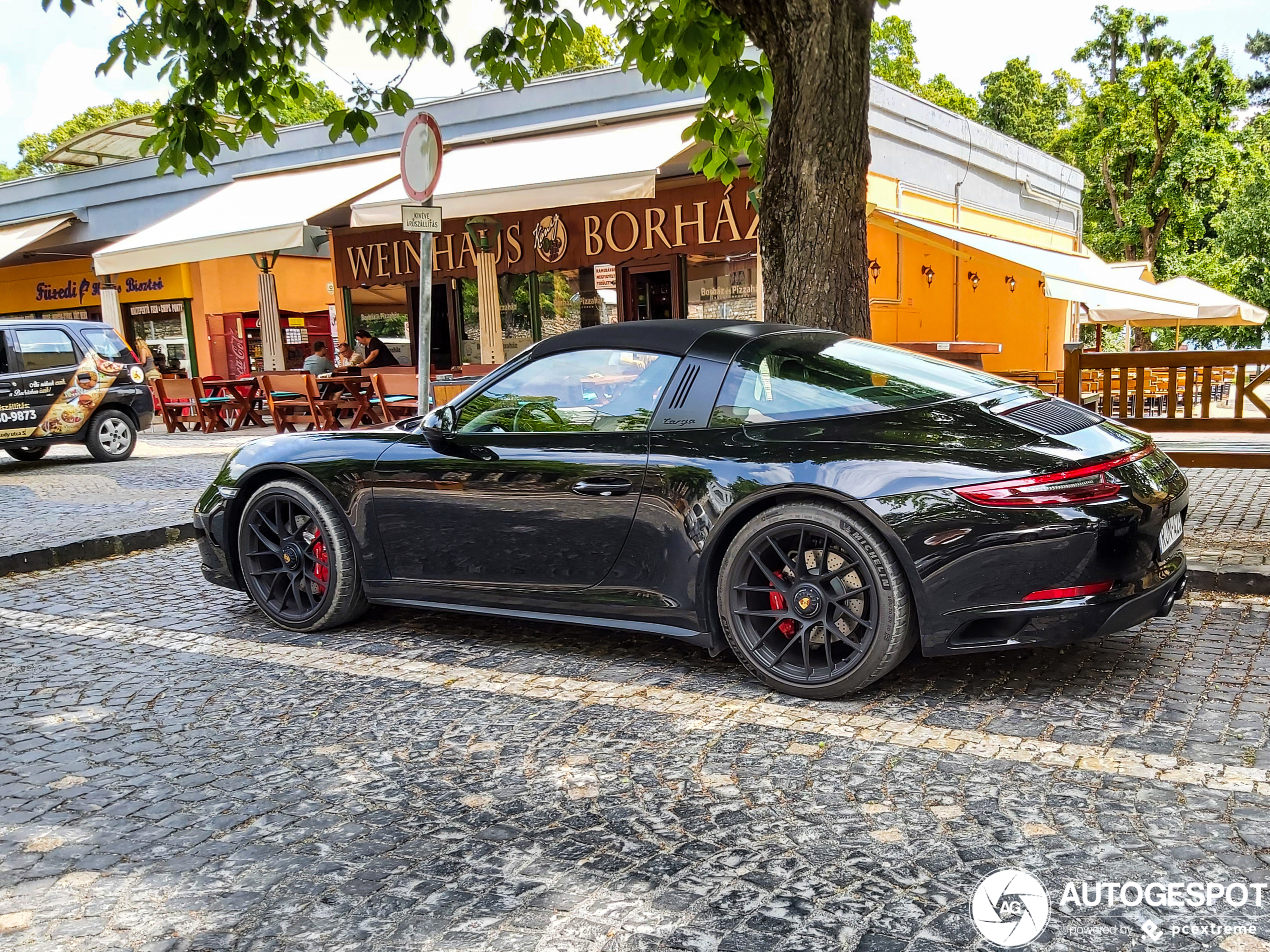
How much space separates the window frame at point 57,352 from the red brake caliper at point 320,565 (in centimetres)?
919

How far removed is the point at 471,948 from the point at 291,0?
700 cm

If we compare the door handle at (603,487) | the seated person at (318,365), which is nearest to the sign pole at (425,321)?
the door handle at (603,487)

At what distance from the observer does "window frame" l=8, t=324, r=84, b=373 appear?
39.4ft

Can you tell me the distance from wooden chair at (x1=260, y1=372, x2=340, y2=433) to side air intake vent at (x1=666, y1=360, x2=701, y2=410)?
423 inches

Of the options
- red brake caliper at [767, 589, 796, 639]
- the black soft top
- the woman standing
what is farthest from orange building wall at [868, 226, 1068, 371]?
the woman standing

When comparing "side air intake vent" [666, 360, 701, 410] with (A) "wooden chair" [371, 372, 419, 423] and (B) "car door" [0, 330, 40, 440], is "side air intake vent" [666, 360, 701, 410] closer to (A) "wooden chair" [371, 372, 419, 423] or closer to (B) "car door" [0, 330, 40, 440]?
(A) "wooden chair" [371, 372, 419, 423]

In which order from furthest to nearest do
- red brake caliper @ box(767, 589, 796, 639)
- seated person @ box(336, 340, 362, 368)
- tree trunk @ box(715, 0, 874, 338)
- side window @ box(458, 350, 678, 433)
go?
seated person @ box(336, 340, 362, 368), tree trunk @ box(715, 0, 874, 338), side window @ box(458, 350, 678, 433), red brake caliper @ box(767, 589, 796, 639)

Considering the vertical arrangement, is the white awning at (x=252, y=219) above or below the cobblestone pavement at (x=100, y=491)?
above

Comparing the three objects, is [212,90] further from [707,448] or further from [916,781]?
[916,781]

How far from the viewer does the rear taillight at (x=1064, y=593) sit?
338cm

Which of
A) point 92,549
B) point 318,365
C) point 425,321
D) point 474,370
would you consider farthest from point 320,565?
point 318,365

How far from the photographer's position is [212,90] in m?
7.01

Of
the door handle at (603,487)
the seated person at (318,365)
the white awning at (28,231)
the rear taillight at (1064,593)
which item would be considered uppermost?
the white awning at (28,231)

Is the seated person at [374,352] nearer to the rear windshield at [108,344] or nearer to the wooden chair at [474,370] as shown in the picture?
the wooden chair at [474,370]
